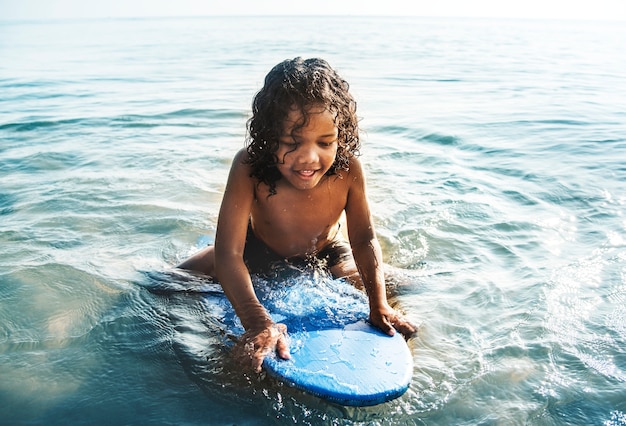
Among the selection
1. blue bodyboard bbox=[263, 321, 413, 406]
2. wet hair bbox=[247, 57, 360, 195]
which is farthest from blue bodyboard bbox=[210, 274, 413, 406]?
wet hair bbox=[247, 57, 360, 195]

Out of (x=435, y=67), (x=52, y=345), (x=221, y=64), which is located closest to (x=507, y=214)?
(x=52, y=345)

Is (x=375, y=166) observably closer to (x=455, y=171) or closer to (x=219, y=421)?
(x=455, y=171)

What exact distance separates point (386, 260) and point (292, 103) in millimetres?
1553

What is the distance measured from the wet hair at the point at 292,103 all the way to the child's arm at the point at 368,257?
0.75ft

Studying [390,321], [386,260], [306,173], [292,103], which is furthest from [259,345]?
[386,260]

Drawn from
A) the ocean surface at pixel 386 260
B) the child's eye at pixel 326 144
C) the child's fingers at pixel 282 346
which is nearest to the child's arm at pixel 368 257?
the ocean surface at pixel 386 260

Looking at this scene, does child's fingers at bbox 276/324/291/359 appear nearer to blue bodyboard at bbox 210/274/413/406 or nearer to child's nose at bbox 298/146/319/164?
blue bodyboard at bbox 210/274/413/406

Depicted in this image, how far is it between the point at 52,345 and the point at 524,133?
5.74 m

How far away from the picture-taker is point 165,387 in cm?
239

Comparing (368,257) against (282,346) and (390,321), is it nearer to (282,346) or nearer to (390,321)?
(390,321)

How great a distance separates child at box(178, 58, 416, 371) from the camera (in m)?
2.47

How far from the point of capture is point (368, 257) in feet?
9.29

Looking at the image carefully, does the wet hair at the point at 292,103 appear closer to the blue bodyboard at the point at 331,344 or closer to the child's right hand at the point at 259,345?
the blue bodyboard at the point at 331,344

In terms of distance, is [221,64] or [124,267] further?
[221,64]
